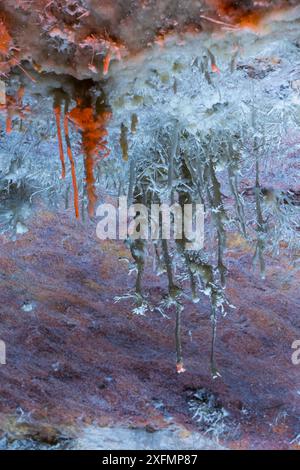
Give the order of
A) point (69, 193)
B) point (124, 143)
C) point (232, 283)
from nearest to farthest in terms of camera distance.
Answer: point (124, 143) → point (69, 193) → point (232, 283)

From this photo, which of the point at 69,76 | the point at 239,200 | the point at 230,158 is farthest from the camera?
the point at 239,200

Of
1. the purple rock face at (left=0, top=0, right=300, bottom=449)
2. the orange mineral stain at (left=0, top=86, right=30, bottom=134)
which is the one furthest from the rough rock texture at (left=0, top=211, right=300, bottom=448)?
the orange mineral stain at (left=0, top=86, right=30, bottom=134)

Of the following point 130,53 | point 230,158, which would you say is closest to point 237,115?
point 230,158

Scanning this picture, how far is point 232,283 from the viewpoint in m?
3.45

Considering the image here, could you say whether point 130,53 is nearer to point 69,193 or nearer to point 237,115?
point 237,115

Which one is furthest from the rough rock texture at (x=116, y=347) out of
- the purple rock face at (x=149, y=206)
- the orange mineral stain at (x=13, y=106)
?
the orange mineral stain at (x=13, y=106)

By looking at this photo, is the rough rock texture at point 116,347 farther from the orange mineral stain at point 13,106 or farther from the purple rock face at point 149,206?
the orange mineral stain at point 13,106

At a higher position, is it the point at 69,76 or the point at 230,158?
the point at 69,76

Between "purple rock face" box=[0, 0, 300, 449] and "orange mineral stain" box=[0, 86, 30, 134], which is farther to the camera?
"orange mineral stain" box=[0, 86, 30, 134]

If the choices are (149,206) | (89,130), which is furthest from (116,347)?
(89,130)

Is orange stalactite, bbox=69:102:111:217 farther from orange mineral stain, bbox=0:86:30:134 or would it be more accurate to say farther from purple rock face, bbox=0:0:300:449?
orange mineral stain, bbox=0:86:30:134

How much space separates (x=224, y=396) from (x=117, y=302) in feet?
3.73

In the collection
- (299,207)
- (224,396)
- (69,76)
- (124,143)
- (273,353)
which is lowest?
(224,396)

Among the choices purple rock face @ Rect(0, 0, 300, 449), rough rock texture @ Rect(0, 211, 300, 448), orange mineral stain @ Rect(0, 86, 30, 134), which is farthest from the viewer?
rough rock texture @ Rect(0, 211, 300, 448)
